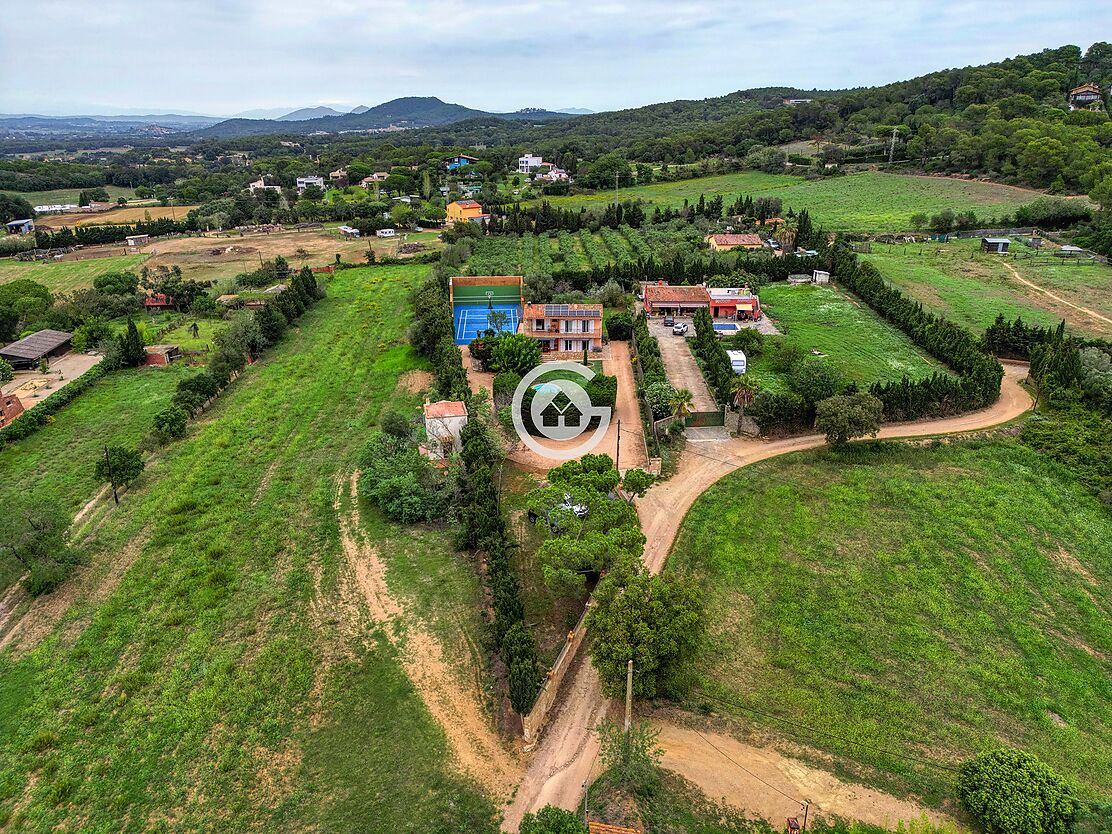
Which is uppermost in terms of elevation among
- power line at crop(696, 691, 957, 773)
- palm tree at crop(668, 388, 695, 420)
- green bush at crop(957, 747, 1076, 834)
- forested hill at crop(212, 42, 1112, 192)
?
forested hill at crop(212, 42, 1112, 192)

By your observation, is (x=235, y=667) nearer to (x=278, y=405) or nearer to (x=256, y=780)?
(x=256, y=780)

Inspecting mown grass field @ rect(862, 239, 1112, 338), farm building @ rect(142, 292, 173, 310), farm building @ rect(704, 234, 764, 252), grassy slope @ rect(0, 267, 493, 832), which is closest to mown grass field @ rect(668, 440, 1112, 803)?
grassy slope @ rect(0, 267, 493, 832)

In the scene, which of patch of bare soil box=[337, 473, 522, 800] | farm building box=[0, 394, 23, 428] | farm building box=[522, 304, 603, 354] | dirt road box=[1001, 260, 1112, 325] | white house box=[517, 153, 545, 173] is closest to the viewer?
patch of bare soil box=[337, 473, 522, 800]

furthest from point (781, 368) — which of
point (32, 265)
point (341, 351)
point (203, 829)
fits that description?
point (32, 265)

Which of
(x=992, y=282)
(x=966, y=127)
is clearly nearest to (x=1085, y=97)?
(x=966, y=127)

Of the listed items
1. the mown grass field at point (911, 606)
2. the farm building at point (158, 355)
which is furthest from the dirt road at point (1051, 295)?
the farm building at point (158, 355)

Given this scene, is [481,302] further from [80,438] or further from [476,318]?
[80,438]

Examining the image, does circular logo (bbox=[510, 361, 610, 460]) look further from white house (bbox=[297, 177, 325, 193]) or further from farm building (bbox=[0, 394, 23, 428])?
white house (bbox=[297, 177, 325, 193])
